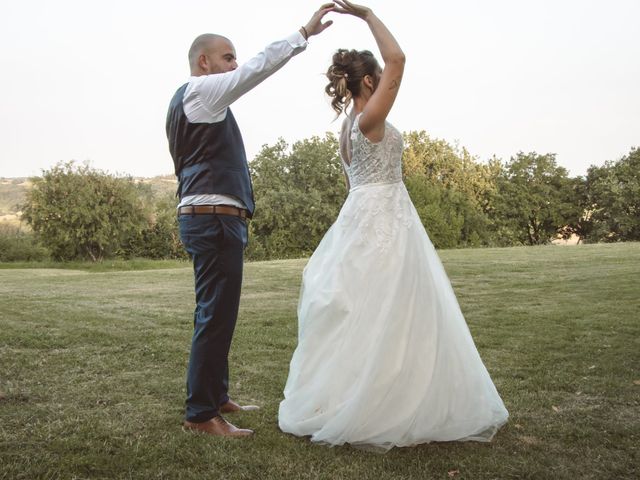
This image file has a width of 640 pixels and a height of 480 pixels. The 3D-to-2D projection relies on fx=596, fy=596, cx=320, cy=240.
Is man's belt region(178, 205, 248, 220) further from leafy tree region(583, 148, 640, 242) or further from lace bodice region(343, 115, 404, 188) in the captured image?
leafy tree region(583, 148, 640, 242)

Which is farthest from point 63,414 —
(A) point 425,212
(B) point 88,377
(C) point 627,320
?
(A) point 425,212

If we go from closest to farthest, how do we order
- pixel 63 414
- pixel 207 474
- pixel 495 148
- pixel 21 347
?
pixel 207 474, pixel 63 414, pixel 21 347, pixel 495 148

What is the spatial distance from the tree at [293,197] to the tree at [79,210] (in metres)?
13.7

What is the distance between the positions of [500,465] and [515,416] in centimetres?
109

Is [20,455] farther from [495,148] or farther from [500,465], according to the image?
[495,148]

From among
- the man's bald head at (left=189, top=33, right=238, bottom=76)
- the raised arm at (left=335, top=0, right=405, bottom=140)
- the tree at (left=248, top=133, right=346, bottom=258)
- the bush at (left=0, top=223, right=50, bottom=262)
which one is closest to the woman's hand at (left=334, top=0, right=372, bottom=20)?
the raised arm at (left=335, top=0, right=405, bottom=140)

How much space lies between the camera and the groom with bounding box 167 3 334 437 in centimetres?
390

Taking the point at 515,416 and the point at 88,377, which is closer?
the point at 515,416

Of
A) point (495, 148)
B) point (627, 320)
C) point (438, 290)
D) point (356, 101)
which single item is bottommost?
point (627, 320)

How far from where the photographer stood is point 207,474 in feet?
11.1

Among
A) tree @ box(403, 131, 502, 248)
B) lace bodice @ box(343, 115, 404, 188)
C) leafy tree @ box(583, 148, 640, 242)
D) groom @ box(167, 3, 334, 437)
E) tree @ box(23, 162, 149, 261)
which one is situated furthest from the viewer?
leafy tree @ box(583, 148, 640, 242)

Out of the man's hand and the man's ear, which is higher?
the man's hand

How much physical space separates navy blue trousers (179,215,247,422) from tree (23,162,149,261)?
31924 millimetres

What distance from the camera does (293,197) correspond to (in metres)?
49.3
